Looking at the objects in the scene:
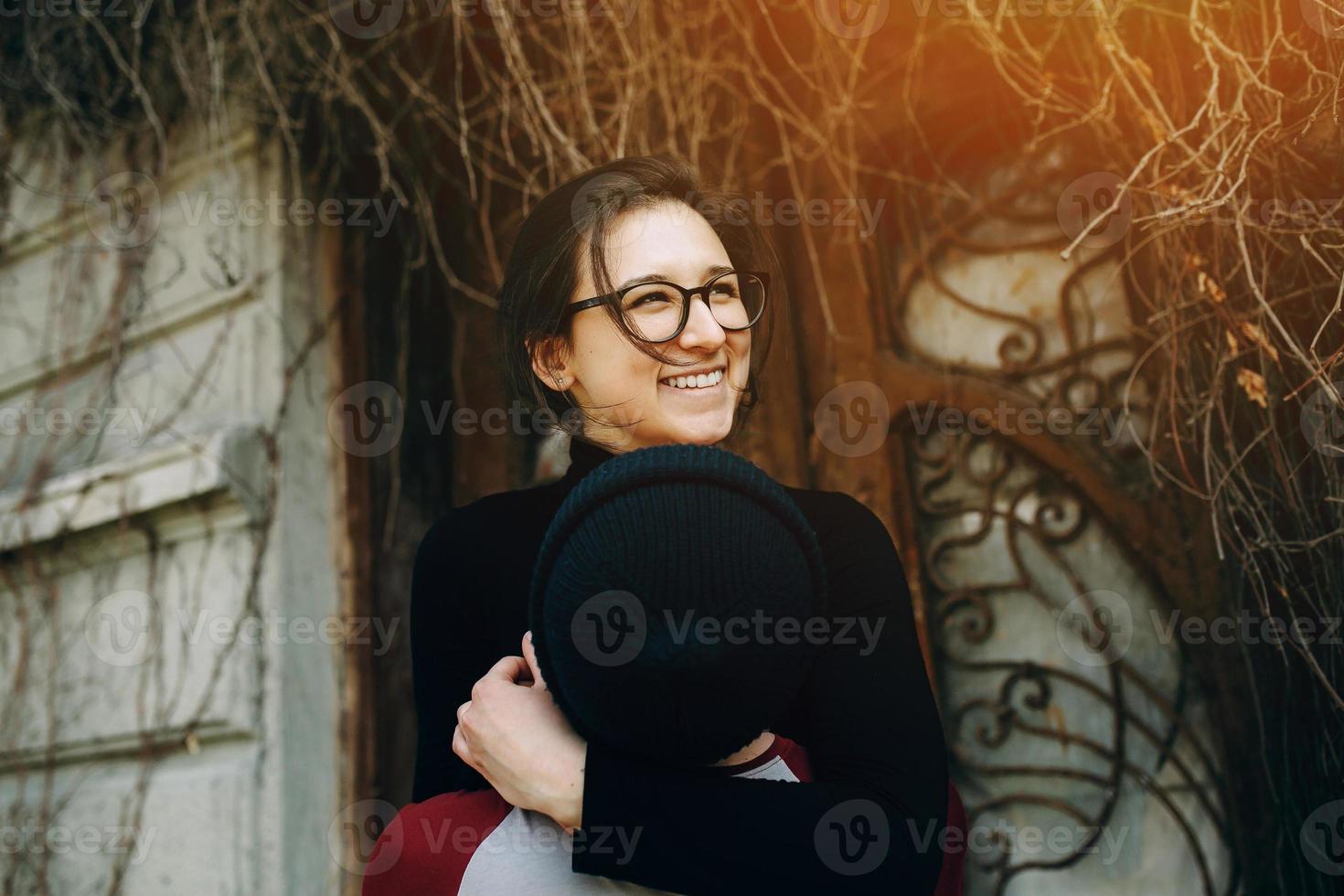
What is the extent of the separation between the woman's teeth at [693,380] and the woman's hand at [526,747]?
0.38 metres

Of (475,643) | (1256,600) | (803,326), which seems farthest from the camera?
(803,326)

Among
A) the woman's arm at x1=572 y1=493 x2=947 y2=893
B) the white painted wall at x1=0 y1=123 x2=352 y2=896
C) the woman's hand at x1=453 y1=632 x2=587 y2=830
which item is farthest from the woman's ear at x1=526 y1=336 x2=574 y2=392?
the white painted wall at x1=0 y1=123 x2=352 y2=896

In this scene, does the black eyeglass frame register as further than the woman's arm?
Yes

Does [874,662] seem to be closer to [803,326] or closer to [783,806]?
[783,806]

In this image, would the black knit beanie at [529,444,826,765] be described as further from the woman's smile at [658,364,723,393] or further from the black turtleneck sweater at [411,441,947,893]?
the woman's smile at [658,364,723,393]

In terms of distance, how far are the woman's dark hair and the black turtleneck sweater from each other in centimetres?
28

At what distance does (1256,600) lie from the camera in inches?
78.1

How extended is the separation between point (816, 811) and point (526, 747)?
0.29 m

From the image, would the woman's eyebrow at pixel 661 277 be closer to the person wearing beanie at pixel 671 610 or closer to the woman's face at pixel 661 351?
the woman's face at pixel 661 351

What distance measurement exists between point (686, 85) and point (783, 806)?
6.42 feet

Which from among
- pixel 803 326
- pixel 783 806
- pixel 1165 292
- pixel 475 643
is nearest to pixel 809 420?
pixel 803 326

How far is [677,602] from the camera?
2.87 feet

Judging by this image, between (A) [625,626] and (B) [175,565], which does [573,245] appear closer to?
(A) [625,626]

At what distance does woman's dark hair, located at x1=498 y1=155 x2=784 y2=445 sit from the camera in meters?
1.36
